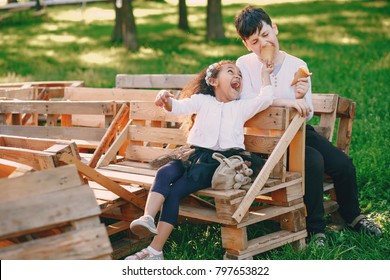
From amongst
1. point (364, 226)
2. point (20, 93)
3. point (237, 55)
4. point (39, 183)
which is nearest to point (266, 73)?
point (364, 226)

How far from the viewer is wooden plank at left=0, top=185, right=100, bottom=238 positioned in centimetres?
342

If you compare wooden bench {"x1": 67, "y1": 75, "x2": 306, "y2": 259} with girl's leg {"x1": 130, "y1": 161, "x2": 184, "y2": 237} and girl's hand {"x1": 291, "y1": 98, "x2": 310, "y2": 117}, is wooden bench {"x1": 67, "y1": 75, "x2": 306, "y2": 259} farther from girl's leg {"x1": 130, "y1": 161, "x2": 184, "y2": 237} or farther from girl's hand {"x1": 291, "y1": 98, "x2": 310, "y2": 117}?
girl's leg {"x1": 130, "y1": 161, "x2": 184, "y2": 237}

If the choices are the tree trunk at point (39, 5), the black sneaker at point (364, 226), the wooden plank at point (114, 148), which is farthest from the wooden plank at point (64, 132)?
the tree trunk at point (39, 5)

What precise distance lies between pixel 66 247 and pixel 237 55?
12304 mm

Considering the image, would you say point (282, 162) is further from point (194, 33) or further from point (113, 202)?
point (194, 33)

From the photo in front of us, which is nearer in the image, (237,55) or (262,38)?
(262,38)

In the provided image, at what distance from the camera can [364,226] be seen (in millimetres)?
5371

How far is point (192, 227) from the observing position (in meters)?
5.56

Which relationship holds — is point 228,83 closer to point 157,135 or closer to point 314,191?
point 157,135

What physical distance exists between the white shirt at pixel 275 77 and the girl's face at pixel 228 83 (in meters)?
0.10

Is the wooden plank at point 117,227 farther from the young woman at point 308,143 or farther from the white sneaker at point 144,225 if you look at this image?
the young woman at point 308,143

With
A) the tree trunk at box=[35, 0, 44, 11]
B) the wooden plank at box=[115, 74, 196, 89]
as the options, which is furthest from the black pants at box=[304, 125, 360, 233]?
the tree trunk at box=[35, 0, 44, 11]

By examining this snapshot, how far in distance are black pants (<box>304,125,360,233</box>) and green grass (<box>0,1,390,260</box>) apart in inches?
8.4

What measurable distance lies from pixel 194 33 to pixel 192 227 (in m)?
15.4
